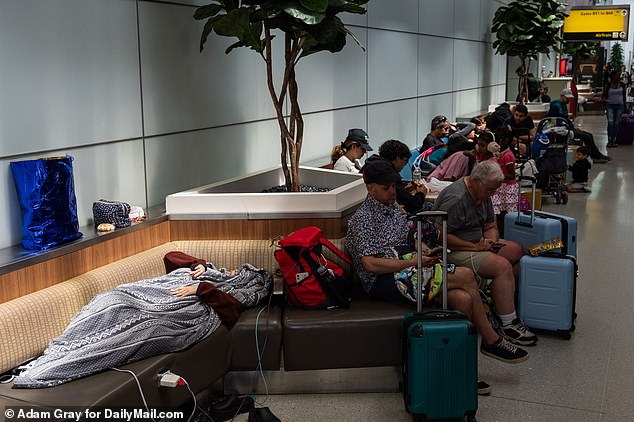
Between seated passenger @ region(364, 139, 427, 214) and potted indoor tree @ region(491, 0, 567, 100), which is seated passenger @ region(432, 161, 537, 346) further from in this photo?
potted indoor tree @ region(491, 0, 567, 100)

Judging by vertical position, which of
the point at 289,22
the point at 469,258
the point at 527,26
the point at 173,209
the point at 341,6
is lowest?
the point at 469,258

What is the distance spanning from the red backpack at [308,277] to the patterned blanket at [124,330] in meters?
0.32

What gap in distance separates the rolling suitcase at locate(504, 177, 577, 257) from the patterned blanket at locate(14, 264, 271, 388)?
275cm

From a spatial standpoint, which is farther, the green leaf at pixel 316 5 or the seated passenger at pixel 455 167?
the seated passenger at pixel 455 167

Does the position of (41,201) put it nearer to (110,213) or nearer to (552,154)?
(110,213)

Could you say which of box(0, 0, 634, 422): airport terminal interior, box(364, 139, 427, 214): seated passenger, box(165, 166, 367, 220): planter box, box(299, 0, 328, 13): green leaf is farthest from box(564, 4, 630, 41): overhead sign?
box(299, 0, 328, 13): green leaf

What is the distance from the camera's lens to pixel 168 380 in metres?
3.61

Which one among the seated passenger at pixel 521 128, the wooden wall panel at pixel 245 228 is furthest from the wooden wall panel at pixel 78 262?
the seated passenger at pixel 521 128

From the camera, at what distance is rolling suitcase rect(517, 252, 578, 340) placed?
532 centimetres

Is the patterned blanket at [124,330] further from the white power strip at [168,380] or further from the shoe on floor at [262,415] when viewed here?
the shoe on floor at [262,415]

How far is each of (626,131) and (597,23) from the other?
4.48 m

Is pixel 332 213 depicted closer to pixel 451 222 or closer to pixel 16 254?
pixel 451 222

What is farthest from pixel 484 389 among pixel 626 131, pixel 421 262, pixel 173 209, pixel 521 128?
pixel 626 131

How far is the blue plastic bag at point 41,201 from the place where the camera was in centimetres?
412
